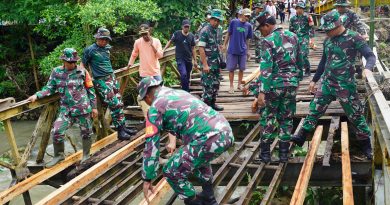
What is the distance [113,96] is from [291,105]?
9.26 ft

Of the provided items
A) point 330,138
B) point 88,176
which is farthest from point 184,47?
point 88,176

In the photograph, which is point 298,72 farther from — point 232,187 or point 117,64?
point 117,64

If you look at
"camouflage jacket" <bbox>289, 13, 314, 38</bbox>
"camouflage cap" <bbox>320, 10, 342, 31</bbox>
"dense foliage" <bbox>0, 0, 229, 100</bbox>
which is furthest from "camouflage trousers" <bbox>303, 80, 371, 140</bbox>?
"dense foliage" <bbox>0, 0, 229, 100</bbox>

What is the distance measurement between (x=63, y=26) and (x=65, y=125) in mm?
7301

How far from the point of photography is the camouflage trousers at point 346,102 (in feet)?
17.6

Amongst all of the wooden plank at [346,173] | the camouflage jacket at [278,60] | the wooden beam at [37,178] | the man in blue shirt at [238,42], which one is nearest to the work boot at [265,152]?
the camouflage jacket at [278,60]

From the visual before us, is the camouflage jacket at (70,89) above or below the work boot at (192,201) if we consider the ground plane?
above

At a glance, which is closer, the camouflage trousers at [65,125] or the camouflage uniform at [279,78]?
the camouflage uniform at [279,78]

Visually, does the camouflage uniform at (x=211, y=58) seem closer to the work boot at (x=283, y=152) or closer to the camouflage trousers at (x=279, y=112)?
the camouflage trousers at (x=279, y=112)

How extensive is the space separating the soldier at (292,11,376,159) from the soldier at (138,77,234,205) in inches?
83.1

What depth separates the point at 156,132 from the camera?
12.2 feet

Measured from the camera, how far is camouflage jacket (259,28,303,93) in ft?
16.4

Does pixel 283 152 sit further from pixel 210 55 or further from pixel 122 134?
pixel 122 134

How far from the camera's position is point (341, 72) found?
210 inches
